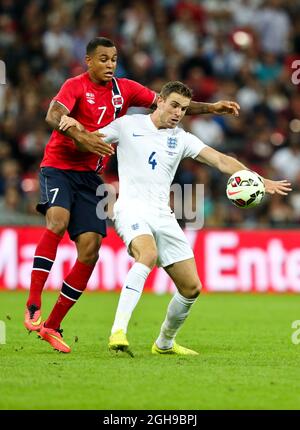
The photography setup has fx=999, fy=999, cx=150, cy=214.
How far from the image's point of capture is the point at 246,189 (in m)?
8.59

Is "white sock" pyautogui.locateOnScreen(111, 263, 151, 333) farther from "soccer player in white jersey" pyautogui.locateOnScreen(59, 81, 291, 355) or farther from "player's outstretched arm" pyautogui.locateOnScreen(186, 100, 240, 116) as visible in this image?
"player's outstretched arm" pyautogui.locateOnScreen(186, 100, 240, 116)

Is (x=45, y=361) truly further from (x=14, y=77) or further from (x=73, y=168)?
(x=14, y=77)

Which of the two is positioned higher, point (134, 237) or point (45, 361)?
point (134, 237)

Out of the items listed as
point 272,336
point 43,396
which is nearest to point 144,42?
point 272,336

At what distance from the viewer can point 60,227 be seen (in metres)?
8.83

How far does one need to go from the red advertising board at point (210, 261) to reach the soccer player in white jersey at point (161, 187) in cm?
736

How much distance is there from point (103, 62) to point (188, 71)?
34.3ft

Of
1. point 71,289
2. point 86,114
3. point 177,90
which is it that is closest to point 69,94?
point 86,114

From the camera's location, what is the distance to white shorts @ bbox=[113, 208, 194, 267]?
27.9ft

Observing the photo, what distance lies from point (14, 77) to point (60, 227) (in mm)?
10397

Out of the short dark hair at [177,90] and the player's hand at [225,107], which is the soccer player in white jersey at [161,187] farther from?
the player's hand at [225,107]

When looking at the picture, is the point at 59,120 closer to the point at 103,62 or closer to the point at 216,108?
the point at 103,62

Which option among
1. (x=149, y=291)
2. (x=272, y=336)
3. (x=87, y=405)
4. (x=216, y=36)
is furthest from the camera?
(x=216, y=36)

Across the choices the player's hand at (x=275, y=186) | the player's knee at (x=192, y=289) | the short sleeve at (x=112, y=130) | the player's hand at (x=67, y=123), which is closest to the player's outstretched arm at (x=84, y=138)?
the player's hand at (x=67, y=123)
